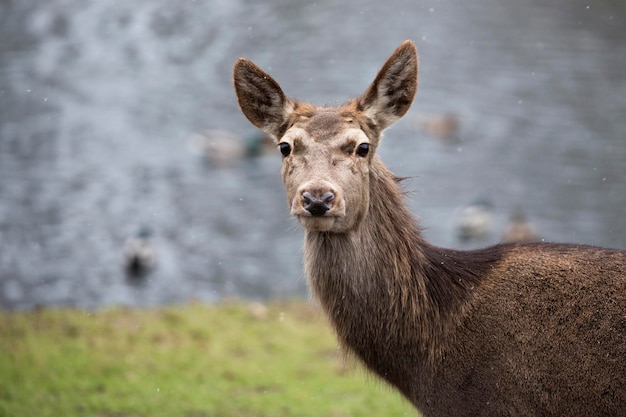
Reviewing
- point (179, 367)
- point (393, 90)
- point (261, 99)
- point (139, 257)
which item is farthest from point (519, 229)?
point (261, 99)

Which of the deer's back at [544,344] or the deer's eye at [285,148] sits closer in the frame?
the deer's back at [544,344]

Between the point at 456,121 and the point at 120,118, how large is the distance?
735cm

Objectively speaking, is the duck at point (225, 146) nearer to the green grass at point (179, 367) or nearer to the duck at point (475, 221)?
the duck at point (475, 221)

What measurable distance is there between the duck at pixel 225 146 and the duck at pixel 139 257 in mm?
4409

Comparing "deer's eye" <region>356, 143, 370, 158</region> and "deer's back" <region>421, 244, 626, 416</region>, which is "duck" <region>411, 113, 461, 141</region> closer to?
"deer's eye" <region>356, 143, 370, 158</region>

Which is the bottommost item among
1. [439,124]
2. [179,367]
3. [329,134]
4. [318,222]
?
[179,367]

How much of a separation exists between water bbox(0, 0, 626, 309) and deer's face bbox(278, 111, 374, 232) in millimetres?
7899

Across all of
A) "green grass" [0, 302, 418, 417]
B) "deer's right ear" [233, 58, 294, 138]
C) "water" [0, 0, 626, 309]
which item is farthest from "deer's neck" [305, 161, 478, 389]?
"water" [0, 0, 626, 309]

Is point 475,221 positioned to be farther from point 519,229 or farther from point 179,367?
point 179,367

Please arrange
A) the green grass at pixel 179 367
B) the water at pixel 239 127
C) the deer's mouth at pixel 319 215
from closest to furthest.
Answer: the deer's mouth at pixel 319 215
the green grass at pixel 179 367
the water at pixel 239 127

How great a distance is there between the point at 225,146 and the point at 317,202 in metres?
14.4

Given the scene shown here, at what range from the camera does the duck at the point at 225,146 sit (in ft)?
63.2

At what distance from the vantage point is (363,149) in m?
5.85

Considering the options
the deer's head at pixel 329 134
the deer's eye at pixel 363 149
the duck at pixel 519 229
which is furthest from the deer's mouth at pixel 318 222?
the duck at pixel 519 229
